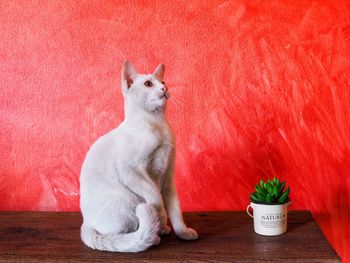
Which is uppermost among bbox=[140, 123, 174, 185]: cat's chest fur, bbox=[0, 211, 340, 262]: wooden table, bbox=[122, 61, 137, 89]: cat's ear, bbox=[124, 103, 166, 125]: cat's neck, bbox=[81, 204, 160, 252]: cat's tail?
bbox=[122, 61, 137, 89]: cat's ear

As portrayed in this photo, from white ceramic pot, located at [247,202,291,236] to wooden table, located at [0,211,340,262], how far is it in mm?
19

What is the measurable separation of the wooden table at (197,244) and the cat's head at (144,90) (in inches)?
13.7

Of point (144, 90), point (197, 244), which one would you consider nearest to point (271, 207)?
point (197, 244)

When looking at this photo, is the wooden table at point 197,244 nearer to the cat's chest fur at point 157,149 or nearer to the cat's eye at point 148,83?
the cat's chest fur at point 157,149

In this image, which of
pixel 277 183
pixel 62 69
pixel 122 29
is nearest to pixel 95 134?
pixel 62 69

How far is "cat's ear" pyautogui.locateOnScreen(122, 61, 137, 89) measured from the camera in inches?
39.0

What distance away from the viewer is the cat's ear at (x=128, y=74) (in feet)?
3.25

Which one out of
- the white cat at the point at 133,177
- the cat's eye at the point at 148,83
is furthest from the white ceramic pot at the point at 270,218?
the cat's eye at the point at 148,83

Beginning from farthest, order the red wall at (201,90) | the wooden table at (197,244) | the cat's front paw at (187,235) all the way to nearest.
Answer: the red wall at (201,90) < the cat's front paw at (187,235) < the wooden table at (197,244)

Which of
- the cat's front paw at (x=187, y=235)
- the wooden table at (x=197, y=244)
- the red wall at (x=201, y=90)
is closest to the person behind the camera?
the wooden table at (x=197, y=244)

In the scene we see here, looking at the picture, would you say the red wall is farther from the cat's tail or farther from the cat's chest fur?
the cat's tail

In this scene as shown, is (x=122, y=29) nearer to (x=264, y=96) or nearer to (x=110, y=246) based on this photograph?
(x=264, y=96)

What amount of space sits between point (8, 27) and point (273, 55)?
0.87 m

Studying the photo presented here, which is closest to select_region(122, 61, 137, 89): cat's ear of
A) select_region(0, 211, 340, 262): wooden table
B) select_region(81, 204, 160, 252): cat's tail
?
select_region(81, 204, 160, 252): cat's tail
